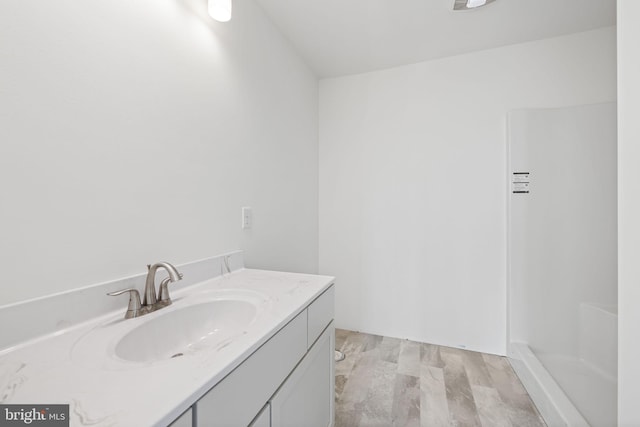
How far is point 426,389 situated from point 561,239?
4.50 ft

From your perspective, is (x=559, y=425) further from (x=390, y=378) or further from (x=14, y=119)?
(x=14, y=119)

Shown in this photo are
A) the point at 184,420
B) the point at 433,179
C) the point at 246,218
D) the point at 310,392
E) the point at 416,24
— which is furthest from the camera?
the point at 433,179

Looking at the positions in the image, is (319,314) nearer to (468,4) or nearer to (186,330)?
(186,330)

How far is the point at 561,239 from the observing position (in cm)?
182

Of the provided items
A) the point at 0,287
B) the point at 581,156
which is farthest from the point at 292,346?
the point at 581,156

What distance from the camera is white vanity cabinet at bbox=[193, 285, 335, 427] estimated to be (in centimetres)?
55

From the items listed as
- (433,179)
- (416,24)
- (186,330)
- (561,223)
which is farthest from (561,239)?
(186,330)

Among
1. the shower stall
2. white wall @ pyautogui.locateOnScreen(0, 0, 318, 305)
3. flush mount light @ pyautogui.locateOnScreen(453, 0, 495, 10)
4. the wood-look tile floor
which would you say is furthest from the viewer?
the shower stall

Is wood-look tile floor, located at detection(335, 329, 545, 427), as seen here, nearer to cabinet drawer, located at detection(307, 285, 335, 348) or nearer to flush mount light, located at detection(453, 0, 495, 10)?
cabinet drawer, located at detection(307, 285, 335, 348)

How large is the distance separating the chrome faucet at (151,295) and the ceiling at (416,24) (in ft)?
5.36

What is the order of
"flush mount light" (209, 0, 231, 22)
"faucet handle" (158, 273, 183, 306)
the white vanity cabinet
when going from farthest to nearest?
"flush mount light" (209, 0, 231, 22)
"faucet handle" (158, 273, 183, 306)
the white vanity cabinet

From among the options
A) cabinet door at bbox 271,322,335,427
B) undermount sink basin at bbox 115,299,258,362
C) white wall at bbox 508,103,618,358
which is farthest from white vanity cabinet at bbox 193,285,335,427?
white wall at bbox 508,103,618,358

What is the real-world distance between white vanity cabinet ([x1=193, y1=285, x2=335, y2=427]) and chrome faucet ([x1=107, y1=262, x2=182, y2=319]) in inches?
16.0

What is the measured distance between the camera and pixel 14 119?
25.7 inches
